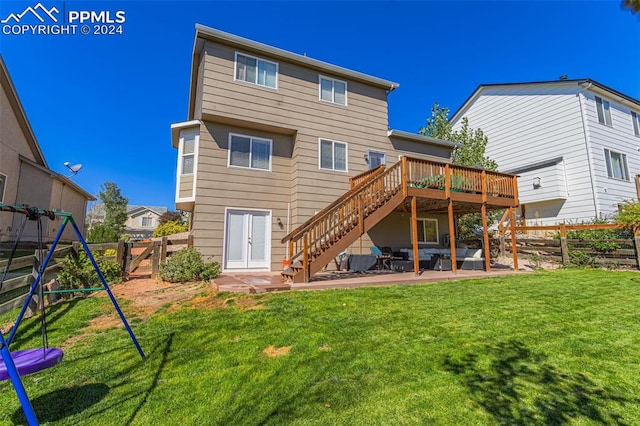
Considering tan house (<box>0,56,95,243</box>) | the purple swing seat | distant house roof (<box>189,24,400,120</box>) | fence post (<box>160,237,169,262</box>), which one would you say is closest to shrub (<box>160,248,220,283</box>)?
fence post (<box>160,237,169,262</box>)

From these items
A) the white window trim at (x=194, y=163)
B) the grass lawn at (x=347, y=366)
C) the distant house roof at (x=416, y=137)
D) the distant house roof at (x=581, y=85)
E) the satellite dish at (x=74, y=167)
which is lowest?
the grass lawn at (x=347, y=366)

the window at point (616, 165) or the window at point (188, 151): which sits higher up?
the window at point (616, 165)

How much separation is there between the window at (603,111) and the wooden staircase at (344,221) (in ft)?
44.6

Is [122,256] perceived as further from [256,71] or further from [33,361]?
[256,71]

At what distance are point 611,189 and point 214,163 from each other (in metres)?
18.6

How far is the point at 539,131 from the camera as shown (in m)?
16.5

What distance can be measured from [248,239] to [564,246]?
12.0m

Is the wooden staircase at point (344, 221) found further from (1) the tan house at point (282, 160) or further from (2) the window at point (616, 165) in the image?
(2) the window at point (616, 165)

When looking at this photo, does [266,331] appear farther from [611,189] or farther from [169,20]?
[611,189]

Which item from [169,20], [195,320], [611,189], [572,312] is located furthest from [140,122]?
[611,189]

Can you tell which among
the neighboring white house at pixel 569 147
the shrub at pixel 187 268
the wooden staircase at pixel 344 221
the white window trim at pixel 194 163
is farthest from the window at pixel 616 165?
the white window trim at pixel 194 163

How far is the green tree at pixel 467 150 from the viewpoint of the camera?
1655 centimetres

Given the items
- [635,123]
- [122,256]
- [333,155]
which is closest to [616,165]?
[635,123]

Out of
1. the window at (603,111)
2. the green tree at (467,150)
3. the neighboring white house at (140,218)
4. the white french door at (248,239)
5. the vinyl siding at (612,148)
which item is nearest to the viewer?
the white french door at (248,239)
